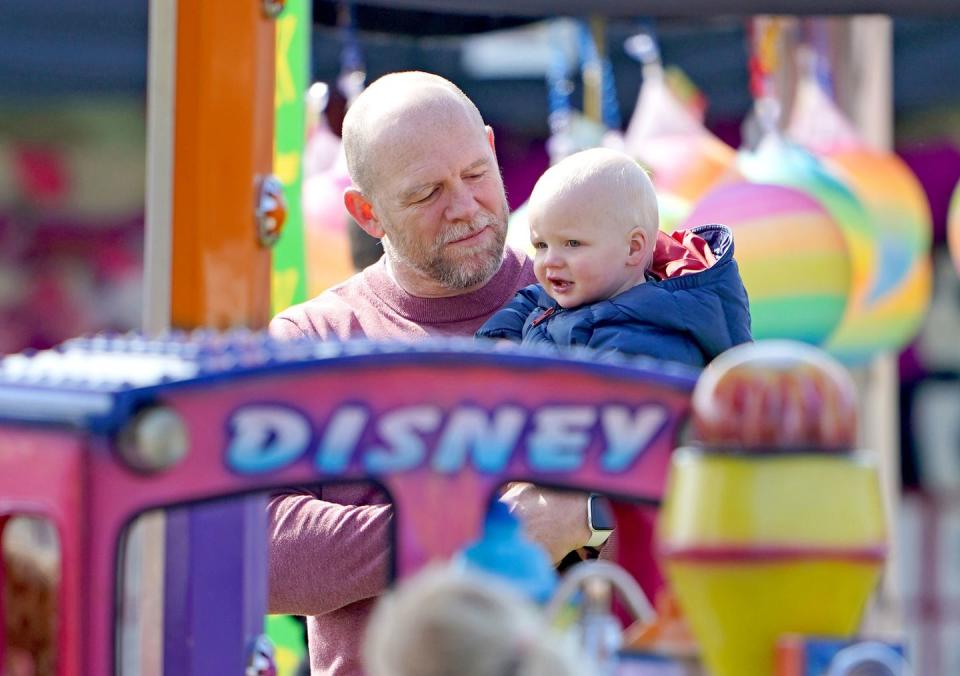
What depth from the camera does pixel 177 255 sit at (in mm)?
1680

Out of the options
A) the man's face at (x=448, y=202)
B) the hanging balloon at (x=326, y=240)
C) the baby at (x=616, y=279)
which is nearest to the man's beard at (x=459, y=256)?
the man's face at (x=448, y=202)

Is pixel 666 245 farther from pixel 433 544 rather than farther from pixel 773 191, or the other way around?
pixel 773 191

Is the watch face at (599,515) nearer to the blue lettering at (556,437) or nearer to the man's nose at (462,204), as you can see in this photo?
the man's nose at (462,204)

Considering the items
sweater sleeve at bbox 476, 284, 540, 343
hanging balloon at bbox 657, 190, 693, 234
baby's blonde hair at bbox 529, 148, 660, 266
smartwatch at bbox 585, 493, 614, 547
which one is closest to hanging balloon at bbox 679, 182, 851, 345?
hanging balloon at bbox 657, 190, 693, 234

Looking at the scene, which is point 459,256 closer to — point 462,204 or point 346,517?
point 462,204

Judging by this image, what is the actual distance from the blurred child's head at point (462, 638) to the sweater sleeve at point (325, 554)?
0.87 m

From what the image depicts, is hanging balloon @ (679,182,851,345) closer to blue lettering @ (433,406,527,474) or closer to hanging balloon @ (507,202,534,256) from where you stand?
hanging balloon @ (507,202,534,256)

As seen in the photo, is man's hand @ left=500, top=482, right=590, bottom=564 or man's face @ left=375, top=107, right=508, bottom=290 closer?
man's hand @ left=500, top=482, right=590, bottom=564

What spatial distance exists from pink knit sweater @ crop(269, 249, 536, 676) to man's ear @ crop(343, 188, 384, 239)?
45mm

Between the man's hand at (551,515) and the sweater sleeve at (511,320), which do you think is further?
the sweater sleeve at (511,320)

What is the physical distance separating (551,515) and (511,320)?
30 cm

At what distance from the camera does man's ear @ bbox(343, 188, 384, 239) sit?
201 centimetres

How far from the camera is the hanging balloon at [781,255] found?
322cm

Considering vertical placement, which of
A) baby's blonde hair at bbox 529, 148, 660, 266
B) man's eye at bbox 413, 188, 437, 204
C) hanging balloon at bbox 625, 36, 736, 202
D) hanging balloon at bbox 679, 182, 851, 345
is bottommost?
baby's blonde hair at bbox 529, 148, 660, 266
